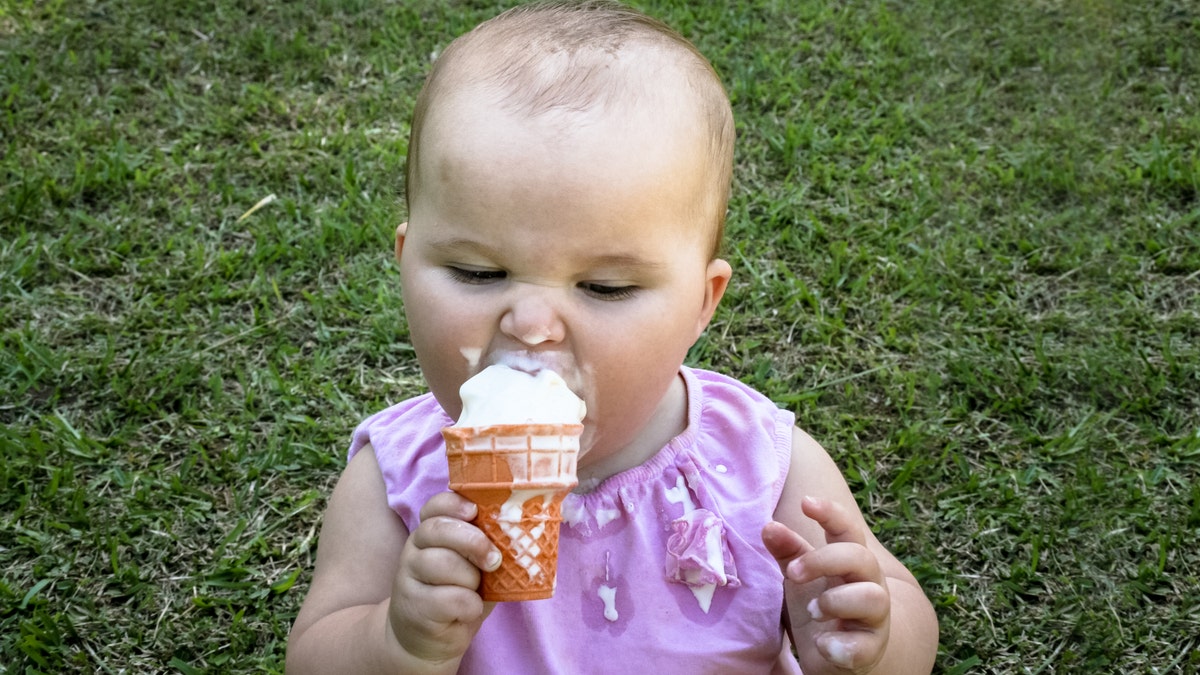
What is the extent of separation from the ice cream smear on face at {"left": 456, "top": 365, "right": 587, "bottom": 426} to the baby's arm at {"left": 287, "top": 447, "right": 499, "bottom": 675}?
138mm

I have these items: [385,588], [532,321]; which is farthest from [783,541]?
[385,588]

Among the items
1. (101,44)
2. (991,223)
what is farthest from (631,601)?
(101,44)

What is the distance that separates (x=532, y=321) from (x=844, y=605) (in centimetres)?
68

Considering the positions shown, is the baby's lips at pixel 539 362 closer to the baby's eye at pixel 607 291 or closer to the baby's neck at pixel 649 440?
the baby's eye at pixel 607 291

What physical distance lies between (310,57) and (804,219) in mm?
2112

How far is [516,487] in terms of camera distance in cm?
171

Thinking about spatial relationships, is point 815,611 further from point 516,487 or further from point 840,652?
point 516,487

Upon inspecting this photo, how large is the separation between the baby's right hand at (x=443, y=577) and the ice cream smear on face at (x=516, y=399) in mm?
138

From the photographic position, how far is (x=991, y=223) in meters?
3.89

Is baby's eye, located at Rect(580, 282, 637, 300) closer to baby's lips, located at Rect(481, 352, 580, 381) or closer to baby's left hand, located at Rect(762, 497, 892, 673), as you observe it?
baby's lips, located at Rect(481, 352, 580, 381)

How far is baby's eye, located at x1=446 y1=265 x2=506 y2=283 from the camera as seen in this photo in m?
1.88

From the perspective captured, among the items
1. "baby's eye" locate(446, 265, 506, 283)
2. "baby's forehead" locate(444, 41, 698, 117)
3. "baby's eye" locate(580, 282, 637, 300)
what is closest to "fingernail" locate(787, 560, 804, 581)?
"baby's eye" locate(580, 282, 637, 300)

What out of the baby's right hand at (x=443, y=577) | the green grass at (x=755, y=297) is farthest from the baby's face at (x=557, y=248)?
the green grass at (x=755, y=297)

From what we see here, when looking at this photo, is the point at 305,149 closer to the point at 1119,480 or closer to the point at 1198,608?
the point at 1119,480
